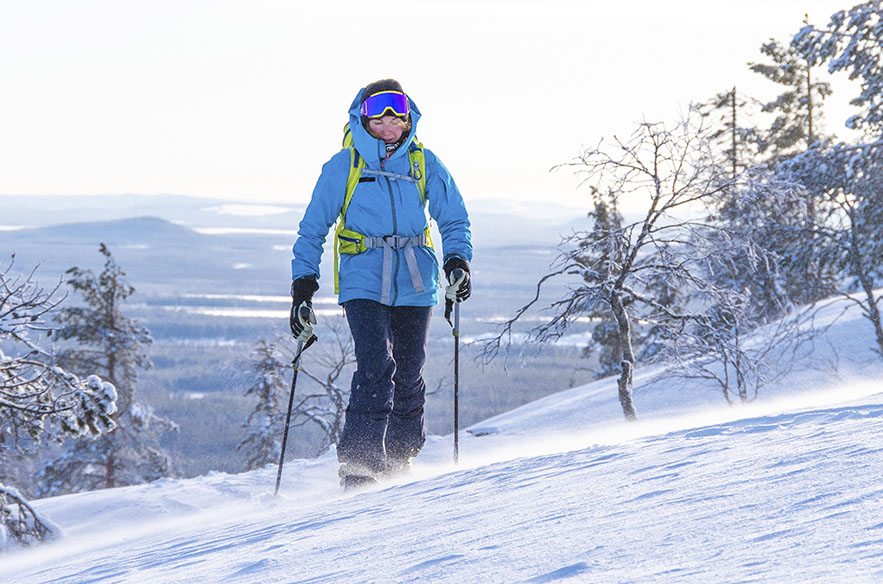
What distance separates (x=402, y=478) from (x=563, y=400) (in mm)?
18342

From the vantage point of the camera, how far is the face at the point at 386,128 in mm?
5352

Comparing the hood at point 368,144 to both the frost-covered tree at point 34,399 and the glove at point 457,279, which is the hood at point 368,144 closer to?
the glove at point 457,279

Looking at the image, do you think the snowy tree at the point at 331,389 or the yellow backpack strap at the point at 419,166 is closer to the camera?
the yellow backpack strap at the point at 419,166

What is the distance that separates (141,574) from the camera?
11.3 feet

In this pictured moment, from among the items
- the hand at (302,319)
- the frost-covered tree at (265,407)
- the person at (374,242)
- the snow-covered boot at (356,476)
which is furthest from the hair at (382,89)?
the frost-covered tree at (265,407)

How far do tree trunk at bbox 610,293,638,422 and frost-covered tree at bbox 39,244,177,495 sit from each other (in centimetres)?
1887

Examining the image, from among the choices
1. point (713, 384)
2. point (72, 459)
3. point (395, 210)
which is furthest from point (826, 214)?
point (72, 459)

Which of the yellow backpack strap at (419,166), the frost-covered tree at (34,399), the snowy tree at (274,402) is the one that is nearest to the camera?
the yellow backpack strap at (419,166)

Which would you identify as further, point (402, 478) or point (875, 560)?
point (402, 478)

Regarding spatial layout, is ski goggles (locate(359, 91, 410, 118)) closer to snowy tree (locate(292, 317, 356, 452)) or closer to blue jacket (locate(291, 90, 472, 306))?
blue jacket (locate(291, 90, 472, 306))

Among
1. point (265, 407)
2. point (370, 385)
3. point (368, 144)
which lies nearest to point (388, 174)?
point (368, 144)

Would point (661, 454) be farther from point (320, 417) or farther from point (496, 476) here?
point (320, 417)

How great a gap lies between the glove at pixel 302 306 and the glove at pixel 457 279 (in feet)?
2.89

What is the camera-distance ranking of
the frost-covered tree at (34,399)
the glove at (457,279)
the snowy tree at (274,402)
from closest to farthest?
1. the glove at (457,279)
2. the frost-covered tree at (34,399)
3. the snowy tree at (274,402)
